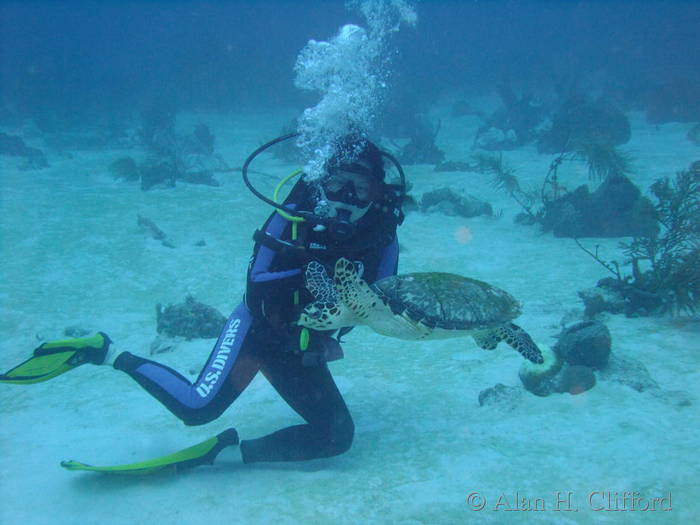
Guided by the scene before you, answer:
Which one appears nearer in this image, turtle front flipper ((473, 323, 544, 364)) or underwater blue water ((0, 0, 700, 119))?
turtle front flipper ((473, 323, 544, 364))

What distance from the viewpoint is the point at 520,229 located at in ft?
33.0

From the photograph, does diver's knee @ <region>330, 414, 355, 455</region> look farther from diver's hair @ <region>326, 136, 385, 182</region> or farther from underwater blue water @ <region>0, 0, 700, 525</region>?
diver's hair @ <region>326, 136, 385, 182</region>

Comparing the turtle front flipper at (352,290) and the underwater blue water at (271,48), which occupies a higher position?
the underwater blue water at (271,48)

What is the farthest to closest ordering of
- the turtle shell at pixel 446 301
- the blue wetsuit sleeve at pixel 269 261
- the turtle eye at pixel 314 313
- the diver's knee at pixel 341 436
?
the diver's knee at pixel 341 436 < the blue wetsuit sleeve at pixel 269 261 < the turtle shell at pixel 446 301 < the turtle eye at pixel 314 313

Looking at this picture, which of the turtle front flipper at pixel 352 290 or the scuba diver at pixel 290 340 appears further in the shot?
the scuba diver at pixel 290 340

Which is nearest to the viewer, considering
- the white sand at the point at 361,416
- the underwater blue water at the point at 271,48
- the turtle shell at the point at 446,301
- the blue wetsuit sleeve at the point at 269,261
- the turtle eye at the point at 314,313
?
the white sand at the point at 361,416

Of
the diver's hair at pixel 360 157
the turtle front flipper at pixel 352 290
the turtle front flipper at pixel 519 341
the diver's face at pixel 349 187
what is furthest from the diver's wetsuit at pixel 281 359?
the turtle front flipper at pixel 519 341

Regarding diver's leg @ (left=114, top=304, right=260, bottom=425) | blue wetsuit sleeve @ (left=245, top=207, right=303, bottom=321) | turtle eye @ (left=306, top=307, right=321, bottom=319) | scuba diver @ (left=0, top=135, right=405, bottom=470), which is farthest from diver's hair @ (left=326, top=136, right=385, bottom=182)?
diver's leg @ (left=114, top=304, right=260, bottom=425)

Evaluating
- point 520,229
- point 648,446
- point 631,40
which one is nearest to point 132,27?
point 631,40

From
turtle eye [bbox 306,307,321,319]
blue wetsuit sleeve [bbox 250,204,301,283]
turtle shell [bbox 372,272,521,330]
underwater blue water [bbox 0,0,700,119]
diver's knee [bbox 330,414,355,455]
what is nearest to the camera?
turtle eye [bbox 306,307,321,319]

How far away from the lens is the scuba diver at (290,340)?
11.6 feet

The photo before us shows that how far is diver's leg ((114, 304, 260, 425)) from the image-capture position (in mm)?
3645

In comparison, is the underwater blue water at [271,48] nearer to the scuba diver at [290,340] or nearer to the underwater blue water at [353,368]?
the underwater blue water at [353,368]

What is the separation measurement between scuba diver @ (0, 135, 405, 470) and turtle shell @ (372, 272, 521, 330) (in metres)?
0.52
